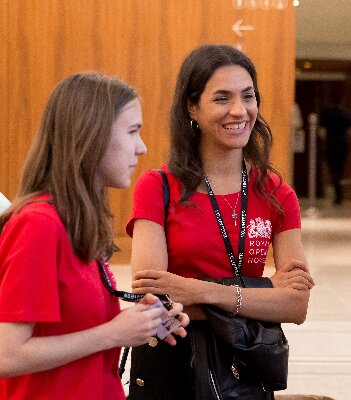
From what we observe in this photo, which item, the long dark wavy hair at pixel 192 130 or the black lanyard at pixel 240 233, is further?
the long dark wavy hair at pixel 192 130

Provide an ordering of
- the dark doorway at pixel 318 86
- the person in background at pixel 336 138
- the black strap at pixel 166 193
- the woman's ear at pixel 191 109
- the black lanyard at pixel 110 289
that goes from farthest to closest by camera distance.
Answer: the dark doorway at pixel 318 86
the person in background at pixel 336 138
the woman's ear at pixel 191 109
the black strap at pixel 166 193
the black lanyard at pixel 110 289

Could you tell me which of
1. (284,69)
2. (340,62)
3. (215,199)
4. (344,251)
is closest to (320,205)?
(340,62)

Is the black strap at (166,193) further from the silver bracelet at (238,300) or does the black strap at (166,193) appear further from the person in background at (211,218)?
the silver bracelet at (238,300)

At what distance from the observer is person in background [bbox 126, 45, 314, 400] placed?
2.44m

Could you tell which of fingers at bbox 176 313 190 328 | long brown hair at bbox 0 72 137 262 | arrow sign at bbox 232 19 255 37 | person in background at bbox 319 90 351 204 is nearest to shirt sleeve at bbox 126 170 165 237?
fingers at bbox 176 313 190 328

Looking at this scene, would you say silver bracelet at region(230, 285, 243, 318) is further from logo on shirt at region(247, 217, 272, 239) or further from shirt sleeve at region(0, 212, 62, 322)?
shirt sleeve at region(0, 212, 62, 322)

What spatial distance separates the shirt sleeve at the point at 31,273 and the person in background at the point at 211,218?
0.78m

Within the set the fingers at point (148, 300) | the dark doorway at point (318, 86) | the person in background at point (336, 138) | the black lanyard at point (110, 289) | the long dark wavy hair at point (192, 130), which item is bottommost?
the person in background at point (336, 138)

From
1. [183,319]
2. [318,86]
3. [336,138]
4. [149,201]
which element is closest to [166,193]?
[149,201]

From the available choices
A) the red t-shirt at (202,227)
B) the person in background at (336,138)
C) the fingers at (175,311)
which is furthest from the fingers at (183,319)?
the person in background at (336,138)

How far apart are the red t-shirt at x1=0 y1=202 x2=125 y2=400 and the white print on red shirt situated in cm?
74

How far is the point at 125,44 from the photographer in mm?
8000

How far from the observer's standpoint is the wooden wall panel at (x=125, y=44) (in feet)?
26.1

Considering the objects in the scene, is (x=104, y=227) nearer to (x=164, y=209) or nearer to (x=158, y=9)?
(x=164, y=209)
